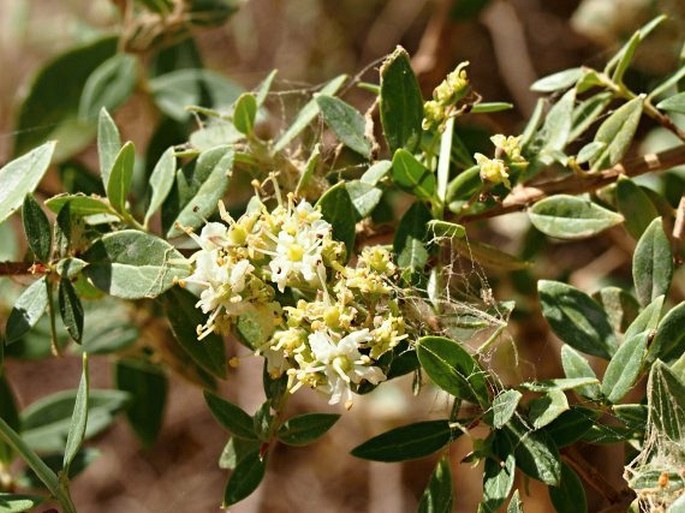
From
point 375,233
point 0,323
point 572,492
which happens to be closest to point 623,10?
point 375,233

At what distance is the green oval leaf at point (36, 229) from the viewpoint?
1.20 meters

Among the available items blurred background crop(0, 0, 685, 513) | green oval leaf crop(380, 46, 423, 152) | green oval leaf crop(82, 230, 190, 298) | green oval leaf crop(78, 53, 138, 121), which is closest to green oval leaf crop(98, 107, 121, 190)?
green oval leaf crop(82, 230, 190, 298)

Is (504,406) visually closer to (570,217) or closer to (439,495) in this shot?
(439,495)

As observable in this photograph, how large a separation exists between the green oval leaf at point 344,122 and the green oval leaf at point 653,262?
0.39 metres

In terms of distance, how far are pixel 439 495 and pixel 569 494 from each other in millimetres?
162

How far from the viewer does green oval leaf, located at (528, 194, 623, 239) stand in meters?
1.26

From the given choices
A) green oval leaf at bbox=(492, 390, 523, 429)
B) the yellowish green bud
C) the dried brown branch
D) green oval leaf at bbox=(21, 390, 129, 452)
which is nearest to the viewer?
green oval leaf at bbox=(492, 390, 523, 429)

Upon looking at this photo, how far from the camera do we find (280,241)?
109 cm

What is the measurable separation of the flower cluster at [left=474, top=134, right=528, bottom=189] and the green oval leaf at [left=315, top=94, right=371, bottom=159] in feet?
0.64

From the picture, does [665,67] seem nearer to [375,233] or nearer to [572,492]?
[375,233]

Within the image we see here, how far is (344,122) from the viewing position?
1289mm

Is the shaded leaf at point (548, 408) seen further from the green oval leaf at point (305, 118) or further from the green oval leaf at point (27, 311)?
the green oval leaf at point (27, 311)

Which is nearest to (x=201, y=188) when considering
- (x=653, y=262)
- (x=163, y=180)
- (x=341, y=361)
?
(x=163, y=180)

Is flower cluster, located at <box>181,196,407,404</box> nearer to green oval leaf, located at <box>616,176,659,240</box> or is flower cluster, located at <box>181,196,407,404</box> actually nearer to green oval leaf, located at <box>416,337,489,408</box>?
green oval leaf, located at <box>416,337,489,408</box>
